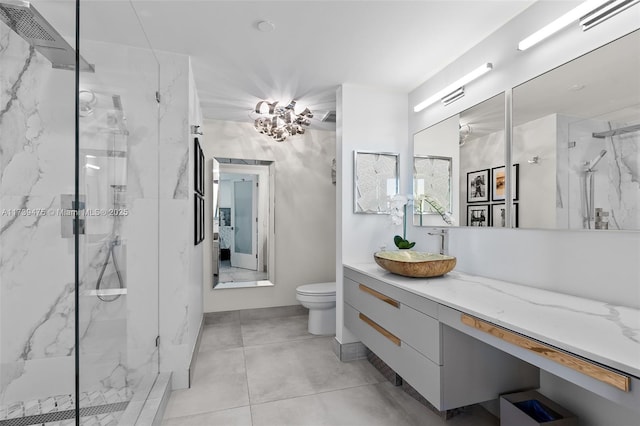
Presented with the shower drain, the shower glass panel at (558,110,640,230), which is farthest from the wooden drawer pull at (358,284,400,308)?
the shower drain

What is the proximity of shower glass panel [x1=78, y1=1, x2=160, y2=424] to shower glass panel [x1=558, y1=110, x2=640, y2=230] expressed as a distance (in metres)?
2.18

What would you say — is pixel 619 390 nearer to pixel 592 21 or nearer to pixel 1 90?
pixel 592 21

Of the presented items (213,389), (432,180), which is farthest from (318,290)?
(432,180)

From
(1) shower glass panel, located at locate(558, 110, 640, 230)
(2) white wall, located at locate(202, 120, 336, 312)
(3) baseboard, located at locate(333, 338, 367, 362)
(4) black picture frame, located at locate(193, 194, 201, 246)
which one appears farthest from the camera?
(2) white wall, located at locate(202, 120, 336, 312)

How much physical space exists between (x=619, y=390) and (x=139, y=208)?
2.29m

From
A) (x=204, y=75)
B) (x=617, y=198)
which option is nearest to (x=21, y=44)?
(x=204, y=75)

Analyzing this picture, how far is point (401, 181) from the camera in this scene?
112 inches

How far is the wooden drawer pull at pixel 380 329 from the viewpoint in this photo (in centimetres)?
193

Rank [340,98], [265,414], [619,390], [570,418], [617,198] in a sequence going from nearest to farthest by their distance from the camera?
[619,390] → [617,198] → [570,418] → [265,414] → [340,98]

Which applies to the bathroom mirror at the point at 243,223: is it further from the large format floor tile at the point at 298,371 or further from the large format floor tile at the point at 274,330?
the large format floor tile at the point at 298,371

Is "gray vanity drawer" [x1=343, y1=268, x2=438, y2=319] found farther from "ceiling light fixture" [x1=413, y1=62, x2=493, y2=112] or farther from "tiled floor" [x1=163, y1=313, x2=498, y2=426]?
"ceiling light fixture" [x1=413, y1=62, x2=493, y2=112]

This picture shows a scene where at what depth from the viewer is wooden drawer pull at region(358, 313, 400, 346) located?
1.93m

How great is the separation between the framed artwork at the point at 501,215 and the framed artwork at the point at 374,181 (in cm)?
91

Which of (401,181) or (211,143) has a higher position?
(211,143)
